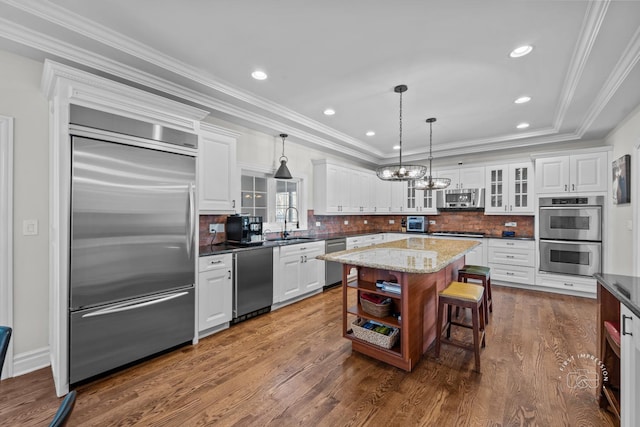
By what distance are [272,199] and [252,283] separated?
5.29 feet

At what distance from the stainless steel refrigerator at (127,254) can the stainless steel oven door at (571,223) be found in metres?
5.31

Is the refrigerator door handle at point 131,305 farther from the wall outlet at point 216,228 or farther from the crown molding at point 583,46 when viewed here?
the crown molding at point 583,46

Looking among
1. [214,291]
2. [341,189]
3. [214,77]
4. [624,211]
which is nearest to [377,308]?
[214,291]

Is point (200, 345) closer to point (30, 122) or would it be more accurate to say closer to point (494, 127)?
point (30, 122)

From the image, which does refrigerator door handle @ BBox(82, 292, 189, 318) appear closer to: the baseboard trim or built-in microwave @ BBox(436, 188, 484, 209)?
the baseboard trim

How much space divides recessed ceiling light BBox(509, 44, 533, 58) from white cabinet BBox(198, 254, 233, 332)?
339 cm

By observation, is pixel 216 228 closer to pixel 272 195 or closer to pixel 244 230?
pixel 244 230

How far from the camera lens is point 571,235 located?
4453 millimetres

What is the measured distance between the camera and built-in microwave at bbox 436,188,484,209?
551cm

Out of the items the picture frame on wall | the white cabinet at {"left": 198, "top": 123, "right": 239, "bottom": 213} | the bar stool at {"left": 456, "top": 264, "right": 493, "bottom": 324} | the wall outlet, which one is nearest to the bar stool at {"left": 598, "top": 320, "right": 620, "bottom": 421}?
the bar stool at {"left": 456, "top": 264, "right": 493, "bottom": 324}

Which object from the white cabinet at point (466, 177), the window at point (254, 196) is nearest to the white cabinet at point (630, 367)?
the window at point (254, 196)

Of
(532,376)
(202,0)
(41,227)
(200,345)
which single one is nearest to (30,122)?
(41,227)

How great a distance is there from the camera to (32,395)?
2.08m

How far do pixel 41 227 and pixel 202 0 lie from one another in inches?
89.5
